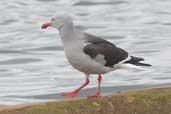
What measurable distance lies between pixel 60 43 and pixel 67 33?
10274 mm

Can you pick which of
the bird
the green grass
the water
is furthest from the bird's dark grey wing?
the water

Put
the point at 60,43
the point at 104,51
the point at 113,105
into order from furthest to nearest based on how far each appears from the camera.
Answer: the point at 60,43 < the point at 104,51 < the point at 113,105

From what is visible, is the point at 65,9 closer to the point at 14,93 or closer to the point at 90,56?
the point at 14,93

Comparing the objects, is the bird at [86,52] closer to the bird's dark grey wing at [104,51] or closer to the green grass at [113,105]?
the bird's dark grey wing at [104,51]

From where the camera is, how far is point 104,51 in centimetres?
953

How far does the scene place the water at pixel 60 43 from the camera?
1480cm

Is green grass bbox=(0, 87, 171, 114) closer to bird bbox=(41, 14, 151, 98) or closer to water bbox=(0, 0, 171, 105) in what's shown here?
bird bbox=(41, 14, 151, 98)

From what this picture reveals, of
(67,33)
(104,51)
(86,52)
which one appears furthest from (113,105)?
(104,51)

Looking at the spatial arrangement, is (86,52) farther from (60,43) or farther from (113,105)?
(60,43)

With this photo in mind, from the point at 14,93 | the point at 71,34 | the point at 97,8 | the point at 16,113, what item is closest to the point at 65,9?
the point at 97,8

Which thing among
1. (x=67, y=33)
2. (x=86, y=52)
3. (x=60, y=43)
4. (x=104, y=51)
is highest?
(x=67, y=33)

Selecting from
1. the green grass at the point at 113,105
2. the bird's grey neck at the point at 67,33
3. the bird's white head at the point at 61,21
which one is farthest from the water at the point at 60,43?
the green grass at the point at 113,105

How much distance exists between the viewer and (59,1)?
86.1ft

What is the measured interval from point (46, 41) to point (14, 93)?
618cm
